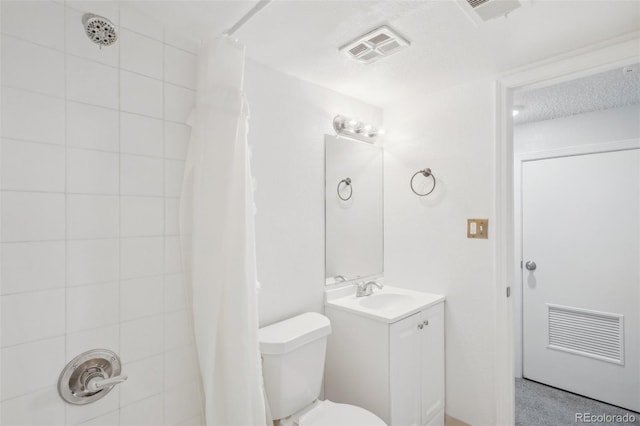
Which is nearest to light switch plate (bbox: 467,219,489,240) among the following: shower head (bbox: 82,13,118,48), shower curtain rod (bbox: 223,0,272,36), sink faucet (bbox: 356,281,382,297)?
sink faucet (bbox: 356,281,382,297)

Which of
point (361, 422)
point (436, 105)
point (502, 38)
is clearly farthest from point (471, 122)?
point (361, 422)

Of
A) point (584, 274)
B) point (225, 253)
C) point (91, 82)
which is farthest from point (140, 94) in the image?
point (584, 274)

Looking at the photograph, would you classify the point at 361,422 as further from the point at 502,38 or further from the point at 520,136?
the point at 520,136

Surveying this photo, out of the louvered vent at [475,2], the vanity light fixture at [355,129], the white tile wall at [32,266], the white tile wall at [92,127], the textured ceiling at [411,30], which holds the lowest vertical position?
the white tile wall at [32,266]

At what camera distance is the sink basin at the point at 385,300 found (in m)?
2.18

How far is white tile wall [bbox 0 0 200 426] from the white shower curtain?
0.16 metres

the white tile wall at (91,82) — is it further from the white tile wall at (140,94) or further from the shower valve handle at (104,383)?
the shower valve handle at (104,383)

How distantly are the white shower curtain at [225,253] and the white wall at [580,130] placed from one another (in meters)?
2.61

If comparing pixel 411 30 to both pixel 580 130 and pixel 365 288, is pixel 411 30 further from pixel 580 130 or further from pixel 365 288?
pixel 580 130

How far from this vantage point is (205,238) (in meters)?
1.35

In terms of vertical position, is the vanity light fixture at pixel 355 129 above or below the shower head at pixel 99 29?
below

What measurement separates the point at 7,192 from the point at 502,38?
210 cm

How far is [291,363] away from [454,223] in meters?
1.33

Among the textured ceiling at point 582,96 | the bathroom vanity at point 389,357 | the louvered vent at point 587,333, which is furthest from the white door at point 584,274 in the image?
the bathroom vanity at point 389,357
